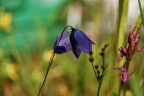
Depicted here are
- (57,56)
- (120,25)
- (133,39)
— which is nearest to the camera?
(133,39)

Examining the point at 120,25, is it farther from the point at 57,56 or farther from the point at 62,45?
the point at 57,56

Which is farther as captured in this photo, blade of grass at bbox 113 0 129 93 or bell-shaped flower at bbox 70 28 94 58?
blade of grass at bbox 113 0 129 93

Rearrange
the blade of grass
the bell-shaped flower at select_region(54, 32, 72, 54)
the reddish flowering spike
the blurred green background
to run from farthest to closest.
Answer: the blurred green background → the blade of grass → the bell-shaped flower at select_region(54, 32, 72, 54) → the reddish flowering spike

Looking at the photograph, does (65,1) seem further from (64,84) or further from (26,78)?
(26,78)

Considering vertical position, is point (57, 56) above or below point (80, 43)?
below

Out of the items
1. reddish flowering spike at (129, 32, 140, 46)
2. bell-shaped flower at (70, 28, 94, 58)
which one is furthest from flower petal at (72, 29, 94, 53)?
reddish flowering spike at (129, 32, 140, 46)

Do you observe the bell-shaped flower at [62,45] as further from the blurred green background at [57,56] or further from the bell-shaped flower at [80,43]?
the blurred green background at [57,56]

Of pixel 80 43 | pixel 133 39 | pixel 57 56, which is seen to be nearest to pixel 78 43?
pixel 80 43

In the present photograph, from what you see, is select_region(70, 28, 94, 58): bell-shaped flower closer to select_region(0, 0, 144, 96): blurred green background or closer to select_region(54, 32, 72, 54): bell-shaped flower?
select_region(54, 32, 72, 54): bell-shaped flower
